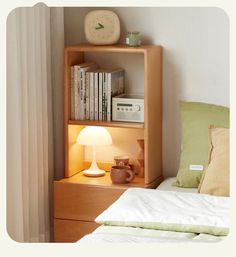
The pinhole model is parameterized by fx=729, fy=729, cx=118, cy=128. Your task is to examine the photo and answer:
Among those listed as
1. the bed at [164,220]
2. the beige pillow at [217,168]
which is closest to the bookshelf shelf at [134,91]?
the beige pillow at [217,168]

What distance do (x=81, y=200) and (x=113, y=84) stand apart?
2.11 feet

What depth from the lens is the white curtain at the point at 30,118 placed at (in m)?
3.58

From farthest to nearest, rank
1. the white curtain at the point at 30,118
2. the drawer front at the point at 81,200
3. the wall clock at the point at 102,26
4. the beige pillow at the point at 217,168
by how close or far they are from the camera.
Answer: the wall clock at the point at 102,26 → the drawer front at the point at 81,200 → the white curtain at the point at 30,118 → the beige pillow at the point at 217,168

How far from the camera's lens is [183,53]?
12.8ft

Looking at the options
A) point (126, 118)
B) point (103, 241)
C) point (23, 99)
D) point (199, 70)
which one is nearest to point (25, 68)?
point (23, 99)

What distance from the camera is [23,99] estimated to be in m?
3.67

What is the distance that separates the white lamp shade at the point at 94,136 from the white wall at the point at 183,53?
1.07 feet

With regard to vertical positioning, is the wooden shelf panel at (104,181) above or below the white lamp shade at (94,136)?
below

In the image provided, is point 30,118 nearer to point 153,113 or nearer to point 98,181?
point 98,181

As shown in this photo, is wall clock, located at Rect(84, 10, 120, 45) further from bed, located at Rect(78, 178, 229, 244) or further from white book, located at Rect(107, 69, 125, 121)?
bed, located at Rect(78, 178, 229, 244)

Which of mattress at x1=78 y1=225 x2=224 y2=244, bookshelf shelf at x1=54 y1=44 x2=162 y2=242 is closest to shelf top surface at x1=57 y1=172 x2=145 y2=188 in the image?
bookshelf shelf at x1=54 y1=44 x2=162 y2=242

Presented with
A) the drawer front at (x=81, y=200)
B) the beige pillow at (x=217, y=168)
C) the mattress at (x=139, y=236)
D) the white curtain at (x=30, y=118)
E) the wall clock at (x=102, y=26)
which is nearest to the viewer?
the mattress at (x=139, y=236)

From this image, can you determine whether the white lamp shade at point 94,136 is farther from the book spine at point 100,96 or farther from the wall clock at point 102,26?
the wall clock at point 102,26

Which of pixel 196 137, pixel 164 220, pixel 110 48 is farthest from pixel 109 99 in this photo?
pixel 164 220
